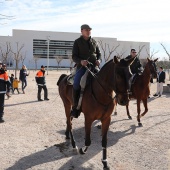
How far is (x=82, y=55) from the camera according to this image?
6.46 meters

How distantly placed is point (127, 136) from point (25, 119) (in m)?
4.44

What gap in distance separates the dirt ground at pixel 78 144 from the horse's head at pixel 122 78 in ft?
5.41

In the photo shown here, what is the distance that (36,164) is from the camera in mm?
5875

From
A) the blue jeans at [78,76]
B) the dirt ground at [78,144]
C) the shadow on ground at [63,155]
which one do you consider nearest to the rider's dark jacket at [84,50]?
the blue jeans at [78,76]

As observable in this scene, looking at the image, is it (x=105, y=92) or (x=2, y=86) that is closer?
(x=105, y=92)

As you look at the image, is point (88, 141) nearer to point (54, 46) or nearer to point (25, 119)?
point (25, 119)

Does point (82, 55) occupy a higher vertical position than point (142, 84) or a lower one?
higher

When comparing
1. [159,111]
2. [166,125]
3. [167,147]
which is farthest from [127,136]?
[159,111]

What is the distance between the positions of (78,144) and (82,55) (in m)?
2.56

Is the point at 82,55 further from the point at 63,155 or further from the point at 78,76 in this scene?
the point at 63,155

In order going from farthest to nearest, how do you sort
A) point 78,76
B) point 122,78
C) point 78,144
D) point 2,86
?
point 2,86
point 78,144
point 78,76
point 122,78

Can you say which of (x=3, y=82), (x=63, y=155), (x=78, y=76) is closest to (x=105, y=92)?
(x=78, y=76)

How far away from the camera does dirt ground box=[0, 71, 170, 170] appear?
19.5 ft

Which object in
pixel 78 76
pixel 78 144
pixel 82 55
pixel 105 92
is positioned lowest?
pixel 78 144
